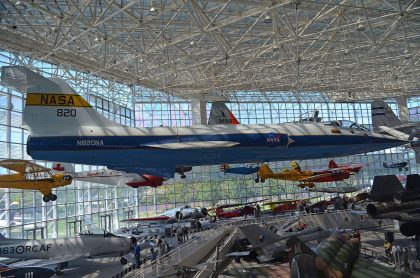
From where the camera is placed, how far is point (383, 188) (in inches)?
448

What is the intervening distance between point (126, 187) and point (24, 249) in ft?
56.8

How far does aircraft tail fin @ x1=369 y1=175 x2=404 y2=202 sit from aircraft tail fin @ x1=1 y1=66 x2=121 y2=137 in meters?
9.30

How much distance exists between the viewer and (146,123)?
130 feet

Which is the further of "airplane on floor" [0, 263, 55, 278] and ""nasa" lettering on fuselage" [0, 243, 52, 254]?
""nasa" lettering on fuselage" [0, 243, 52, 254]

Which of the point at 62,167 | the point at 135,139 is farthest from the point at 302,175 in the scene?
the point at 135,139

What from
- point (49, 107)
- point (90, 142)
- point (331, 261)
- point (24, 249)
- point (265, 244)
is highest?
point (49, 107)

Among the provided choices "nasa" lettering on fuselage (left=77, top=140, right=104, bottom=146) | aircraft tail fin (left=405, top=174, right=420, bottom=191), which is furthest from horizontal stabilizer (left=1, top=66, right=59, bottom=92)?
aircraft tail fin (left=405, top=174, right=420, bottom=191)

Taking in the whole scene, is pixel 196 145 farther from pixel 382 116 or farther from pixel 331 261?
pixel 382 116

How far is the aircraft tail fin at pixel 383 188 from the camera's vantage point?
37.1ft

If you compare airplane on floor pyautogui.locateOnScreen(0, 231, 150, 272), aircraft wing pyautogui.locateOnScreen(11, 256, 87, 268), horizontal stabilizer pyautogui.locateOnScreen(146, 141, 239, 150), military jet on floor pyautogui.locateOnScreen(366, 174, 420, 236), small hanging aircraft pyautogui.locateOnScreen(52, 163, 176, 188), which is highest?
horizontal stabilizer pyautogui.locateOnScreen(146, 141, 239, 150)

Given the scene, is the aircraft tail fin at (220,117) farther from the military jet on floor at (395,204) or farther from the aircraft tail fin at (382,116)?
the aircraft tail fin at (382,116)

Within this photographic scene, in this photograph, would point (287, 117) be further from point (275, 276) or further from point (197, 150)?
point (197, 150)

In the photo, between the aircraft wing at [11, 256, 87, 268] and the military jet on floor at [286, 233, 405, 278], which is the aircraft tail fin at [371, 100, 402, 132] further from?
the aircraft wing at [11, 256, 87, 268]

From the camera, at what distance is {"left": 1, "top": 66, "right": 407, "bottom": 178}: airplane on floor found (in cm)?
1055
